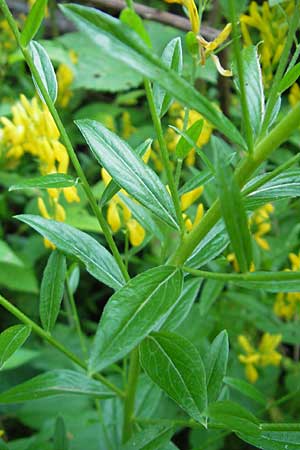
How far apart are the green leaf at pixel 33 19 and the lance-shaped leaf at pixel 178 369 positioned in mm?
288

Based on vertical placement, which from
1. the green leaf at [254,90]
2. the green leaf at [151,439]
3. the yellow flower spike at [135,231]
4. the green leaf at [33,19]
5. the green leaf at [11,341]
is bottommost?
the green leaf at [151,439]

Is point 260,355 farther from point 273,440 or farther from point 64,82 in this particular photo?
point 64,82

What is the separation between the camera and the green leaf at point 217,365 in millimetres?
688

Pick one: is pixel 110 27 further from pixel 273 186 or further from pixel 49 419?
pixel 49 419

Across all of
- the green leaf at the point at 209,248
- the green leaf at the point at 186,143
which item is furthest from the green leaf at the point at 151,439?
the green leaf at the point at 186,143

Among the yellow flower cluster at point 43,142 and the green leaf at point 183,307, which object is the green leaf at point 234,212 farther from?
the yellow flower cluster at point 43,142

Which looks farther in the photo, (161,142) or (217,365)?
(217,365)

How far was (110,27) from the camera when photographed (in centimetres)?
39

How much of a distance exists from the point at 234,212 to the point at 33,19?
0.80 ft

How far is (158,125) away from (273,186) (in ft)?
0.39

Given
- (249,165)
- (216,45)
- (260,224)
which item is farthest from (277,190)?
(260,224)

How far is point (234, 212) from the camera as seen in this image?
1.36 feet

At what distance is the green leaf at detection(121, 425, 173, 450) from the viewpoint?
67 cm

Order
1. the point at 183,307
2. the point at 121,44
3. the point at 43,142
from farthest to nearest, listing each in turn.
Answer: the point at 43,142, the point at 183,307, the point at 121,44
